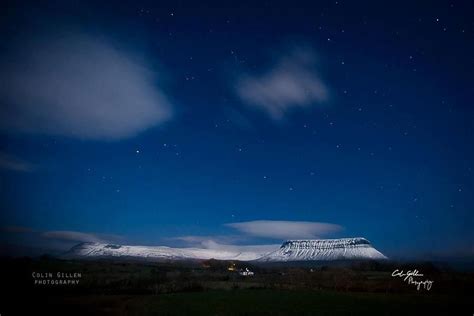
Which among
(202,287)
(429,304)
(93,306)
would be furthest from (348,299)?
(93,306)

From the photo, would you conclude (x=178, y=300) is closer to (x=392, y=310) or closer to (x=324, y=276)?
(x=392, y=310)

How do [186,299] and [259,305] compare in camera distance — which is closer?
[259,305]

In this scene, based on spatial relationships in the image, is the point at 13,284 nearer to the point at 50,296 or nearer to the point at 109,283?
the point at 50,296

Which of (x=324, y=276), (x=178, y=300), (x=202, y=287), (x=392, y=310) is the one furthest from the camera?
(x=324, y=276)

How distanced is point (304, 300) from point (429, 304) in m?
13.9

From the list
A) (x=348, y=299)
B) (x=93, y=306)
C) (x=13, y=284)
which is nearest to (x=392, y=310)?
(x=348, y=299)

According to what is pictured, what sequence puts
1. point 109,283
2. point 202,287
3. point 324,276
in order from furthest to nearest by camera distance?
point 324,276
point 202,287
point 109,283

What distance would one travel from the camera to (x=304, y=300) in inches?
1817

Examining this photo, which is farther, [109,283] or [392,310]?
[109,283]

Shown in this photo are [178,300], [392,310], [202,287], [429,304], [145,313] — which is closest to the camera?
[145,313]

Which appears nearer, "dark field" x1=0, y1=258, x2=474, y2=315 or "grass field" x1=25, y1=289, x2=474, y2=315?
"grass field" x1=25, y1=289, x2=474, y2=315

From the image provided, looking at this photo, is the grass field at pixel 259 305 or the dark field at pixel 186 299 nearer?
the grass field at pixel 259 305

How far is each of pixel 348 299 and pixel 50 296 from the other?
36.1 metres

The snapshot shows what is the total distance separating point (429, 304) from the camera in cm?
4169
